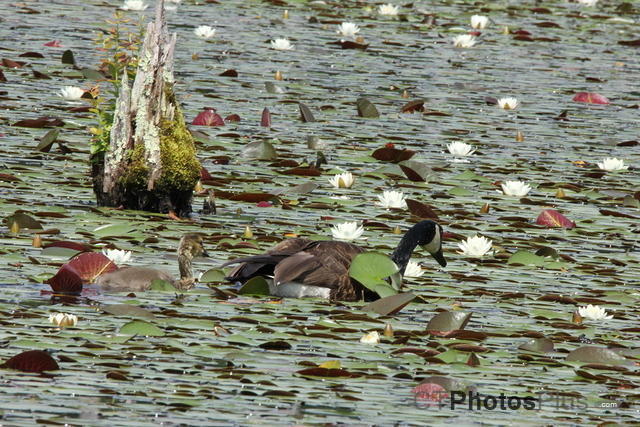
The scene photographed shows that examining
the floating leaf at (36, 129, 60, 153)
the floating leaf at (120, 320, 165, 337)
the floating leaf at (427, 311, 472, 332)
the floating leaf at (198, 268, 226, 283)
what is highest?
the floating leaf at (36, 129, 60, 153)

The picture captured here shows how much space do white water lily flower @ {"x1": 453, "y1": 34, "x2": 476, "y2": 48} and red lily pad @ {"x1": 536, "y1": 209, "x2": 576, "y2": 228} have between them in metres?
9.59

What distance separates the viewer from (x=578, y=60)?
18.4 meters

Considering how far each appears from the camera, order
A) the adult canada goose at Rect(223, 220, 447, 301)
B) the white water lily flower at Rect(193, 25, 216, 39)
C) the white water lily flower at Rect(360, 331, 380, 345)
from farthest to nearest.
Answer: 1. the white water lily flower at Rect(193, 25, 216, 39)
2. the adult canada goose at Rect(223, 220, 447, 301)
3. the white water lily flower at Rect(360, 331, 380, 345)

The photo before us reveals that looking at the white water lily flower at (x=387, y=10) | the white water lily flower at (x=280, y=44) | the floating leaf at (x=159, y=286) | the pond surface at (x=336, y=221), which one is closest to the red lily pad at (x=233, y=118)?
the pond surface at (x=336, y=221)

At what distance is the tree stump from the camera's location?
8922mm

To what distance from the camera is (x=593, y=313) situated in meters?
6.80

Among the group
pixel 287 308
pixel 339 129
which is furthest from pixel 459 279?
pixel 339 129

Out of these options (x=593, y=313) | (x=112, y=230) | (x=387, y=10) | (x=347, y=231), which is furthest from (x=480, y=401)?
(x=387, y=10)

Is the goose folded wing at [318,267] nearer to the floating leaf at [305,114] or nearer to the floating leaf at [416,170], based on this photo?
the floating leaf at [416,170]

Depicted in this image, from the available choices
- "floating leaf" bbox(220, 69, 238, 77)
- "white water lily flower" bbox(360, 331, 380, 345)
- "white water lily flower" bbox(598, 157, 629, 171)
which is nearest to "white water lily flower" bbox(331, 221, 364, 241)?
"white water lily flower" bbox(360, 331, 380, 345)

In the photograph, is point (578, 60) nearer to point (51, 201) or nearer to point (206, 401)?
point (51, 201)

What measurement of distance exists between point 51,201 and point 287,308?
8.67 feet

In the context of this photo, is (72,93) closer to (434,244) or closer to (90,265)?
(434,244)

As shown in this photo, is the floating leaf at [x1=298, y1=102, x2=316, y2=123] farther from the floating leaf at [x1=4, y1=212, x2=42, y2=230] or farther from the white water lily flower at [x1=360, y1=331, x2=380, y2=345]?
the white water lily flower at [x1=360, y1=331, x2=380, y2=345]
